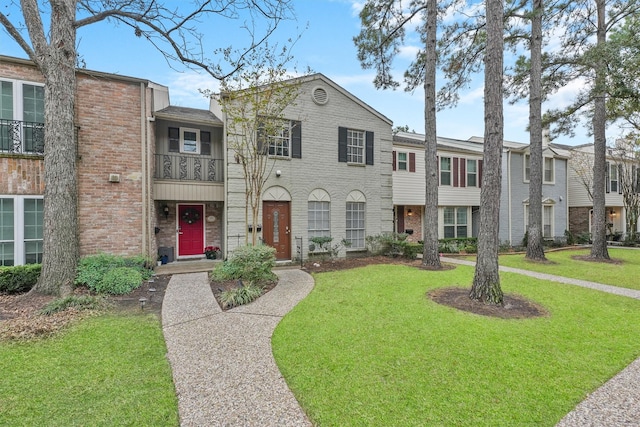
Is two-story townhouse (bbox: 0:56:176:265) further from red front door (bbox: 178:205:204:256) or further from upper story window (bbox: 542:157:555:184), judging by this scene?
upper story window (bbox: 542:157:555:184)

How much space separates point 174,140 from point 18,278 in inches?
246

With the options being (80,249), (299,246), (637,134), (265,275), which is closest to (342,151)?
(299,246)

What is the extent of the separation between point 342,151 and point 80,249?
9584 mm

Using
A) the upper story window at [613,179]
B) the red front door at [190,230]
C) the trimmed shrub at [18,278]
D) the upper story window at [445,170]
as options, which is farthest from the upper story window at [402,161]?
the upper story window at [613,179]

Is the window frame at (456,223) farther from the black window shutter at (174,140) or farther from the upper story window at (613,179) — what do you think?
the black window shutter at (174,140)

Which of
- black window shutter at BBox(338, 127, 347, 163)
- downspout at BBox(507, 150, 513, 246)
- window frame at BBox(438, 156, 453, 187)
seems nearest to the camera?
black window shutter at BBox(338, 127, 347, 163)

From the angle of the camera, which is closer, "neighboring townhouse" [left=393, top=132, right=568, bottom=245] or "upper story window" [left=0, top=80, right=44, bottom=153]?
"upper story window" [left=0, top=80, right=44, bottom=153]

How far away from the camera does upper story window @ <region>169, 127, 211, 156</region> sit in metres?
11.4

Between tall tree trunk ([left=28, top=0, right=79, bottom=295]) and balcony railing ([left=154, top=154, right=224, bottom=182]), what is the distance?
11.3ft

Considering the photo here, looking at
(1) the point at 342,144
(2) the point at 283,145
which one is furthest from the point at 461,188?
(2) the point at 283,145

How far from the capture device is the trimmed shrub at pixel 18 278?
282 inches

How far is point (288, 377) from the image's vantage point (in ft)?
11.8

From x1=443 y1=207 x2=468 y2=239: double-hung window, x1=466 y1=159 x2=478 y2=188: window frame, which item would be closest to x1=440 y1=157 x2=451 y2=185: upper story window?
x1=466 y1=159 x2=478 y2=188: window frame

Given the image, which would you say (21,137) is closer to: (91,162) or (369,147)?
(91,162)
